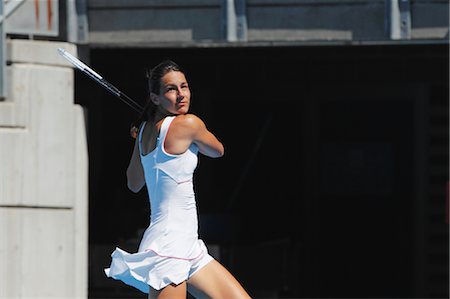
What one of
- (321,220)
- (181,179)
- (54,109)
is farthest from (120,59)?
(181,179)

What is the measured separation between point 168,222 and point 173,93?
647 millimetres

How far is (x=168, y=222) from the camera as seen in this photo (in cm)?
615

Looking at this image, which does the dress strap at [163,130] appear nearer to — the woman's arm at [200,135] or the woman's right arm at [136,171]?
the woman's arm at [200,135]

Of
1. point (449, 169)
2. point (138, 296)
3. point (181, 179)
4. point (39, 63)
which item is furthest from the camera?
point (449, 169)

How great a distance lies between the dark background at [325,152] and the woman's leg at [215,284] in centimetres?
961

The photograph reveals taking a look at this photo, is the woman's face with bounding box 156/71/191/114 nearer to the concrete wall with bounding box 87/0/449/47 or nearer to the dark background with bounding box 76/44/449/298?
the concrete wall with bounding box 87/0/449/47

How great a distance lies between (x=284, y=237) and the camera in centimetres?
1591

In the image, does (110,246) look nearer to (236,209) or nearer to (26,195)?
(236,209)

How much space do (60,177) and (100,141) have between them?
4672 mm

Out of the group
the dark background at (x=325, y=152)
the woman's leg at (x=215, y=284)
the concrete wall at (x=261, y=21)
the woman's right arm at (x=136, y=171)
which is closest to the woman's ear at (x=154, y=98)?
the woman's right arm at (x=136, y=171)

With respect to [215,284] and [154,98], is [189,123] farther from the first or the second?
[215,284]

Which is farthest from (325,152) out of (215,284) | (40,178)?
(215,284)

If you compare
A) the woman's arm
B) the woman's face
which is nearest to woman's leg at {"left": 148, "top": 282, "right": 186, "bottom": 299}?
the woman's arm

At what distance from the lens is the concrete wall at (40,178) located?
449 inches
